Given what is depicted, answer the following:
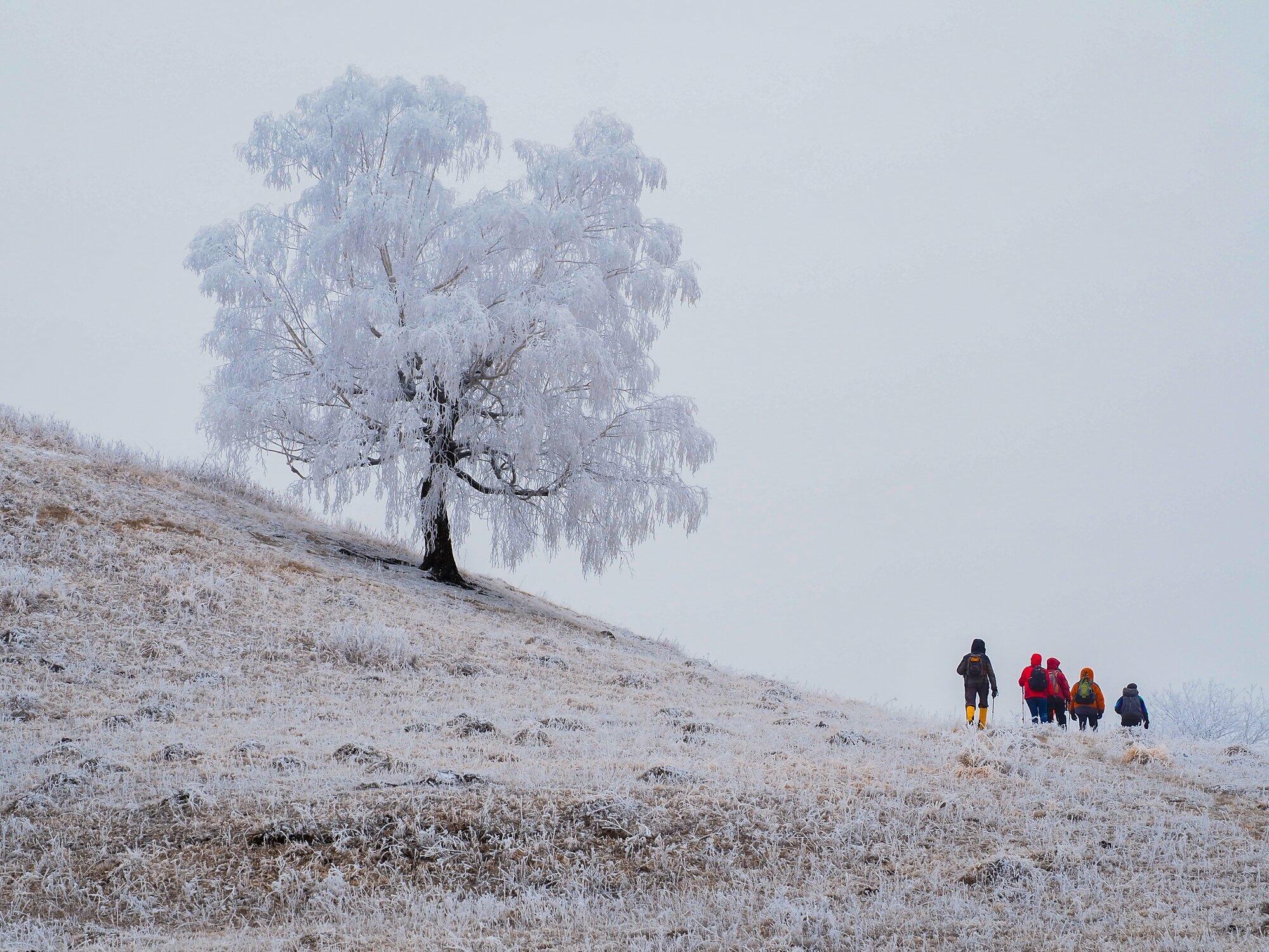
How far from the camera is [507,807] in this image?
9.09 metres

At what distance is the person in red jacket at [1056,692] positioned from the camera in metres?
17.8

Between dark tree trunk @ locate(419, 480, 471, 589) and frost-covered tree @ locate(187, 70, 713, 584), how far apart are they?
5 centimetres

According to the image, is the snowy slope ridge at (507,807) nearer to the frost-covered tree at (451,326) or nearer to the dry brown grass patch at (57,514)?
the dry brown grass patch at (57,514)

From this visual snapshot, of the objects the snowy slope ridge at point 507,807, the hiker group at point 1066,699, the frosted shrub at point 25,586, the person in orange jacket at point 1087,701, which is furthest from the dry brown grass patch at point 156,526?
the person in orange jacket at point 1087,701

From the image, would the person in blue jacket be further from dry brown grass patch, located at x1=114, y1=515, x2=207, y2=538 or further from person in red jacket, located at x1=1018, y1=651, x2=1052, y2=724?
dry brown grass patch, located at x1=114, y1=515, x2=207, y2=538

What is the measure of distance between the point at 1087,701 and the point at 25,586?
16782 mm

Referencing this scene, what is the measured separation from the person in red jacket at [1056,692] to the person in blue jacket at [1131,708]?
0.91 meters

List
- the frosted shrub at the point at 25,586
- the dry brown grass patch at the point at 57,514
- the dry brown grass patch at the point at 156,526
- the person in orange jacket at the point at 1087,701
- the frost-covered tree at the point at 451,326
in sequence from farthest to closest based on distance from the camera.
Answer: the frost-covered tree at the point at 451,326
the dry brown grass patch at the point at 156,526
the dry brown grass patch at the point at 57,514
the person in orange jacket at the point at 1087,701
the frosted shrub at the point at 25,586

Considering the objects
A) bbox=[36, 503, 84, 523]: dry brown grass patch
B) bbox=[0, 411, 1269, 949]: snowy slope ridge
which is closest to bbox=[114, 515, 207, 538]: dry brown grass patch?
bbox=[36, 503, 84, 523]: dry brown grass patch

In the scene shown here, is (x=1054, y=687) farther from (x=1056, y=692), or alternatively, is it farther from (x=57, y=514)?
(x=57, y=514)

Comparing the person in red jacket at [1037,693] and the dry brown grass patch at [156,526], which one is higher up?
the dry brown grass patch at [156,526]

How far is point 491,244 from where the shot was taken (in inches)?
923

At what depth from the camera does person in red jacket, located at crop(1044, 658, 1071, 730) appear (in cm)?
1781

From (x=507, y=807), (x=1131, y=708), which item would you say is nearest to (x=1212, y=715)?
(x=1131, y=708)
